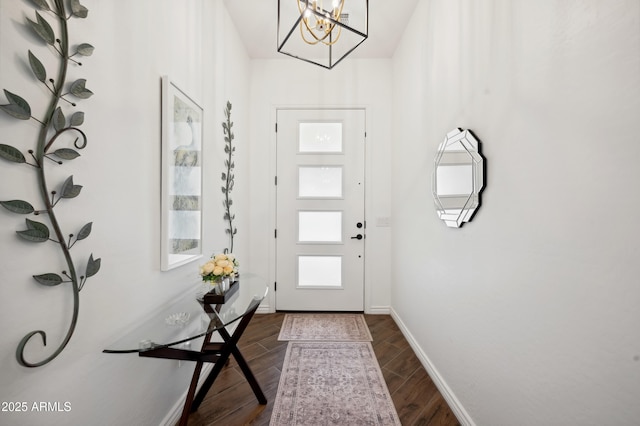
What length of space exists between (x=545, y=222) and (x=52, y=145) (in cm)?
176

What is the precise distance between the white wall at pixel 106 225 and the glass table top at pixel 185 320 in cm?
6

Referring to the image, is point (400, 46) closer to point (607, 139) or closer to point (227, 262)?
point (607, 139)

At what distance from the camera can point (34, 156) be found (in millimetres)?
829

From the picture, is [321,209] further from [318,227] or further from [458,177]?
[458,177]

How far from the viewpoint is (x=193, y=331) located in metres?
1.25

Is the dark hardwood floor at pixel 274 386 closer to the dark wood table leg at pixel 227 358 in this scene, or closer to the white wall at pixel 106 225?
the dark wood table leg at pixel 227 358

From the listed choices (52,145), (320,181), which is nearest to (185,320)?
(52,145)

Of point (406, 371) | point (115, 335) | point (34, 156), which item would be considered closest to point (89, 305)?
point (115, 335)

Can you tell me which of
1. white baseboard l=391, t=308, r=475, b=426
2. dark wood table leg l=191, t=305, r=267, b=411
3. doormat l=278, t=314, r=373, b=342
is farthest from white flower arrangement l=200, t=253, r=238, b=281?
white baseboard l=391, t=308, r=475, b=426

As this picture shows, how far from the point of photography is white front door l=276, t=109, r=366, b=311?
3.29 m

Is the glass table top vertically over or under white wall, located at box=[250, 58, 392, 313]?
under

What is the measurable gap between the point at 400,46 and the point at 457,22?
50.8 inches

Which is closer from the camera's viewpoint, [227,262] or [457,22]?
[227,262]

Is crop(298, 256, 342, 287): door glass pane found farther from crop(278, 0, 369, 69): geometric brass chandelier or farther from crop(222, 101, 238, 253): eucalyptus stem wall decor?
crop(278, 0, 369, 69): geometric brass chandelier
